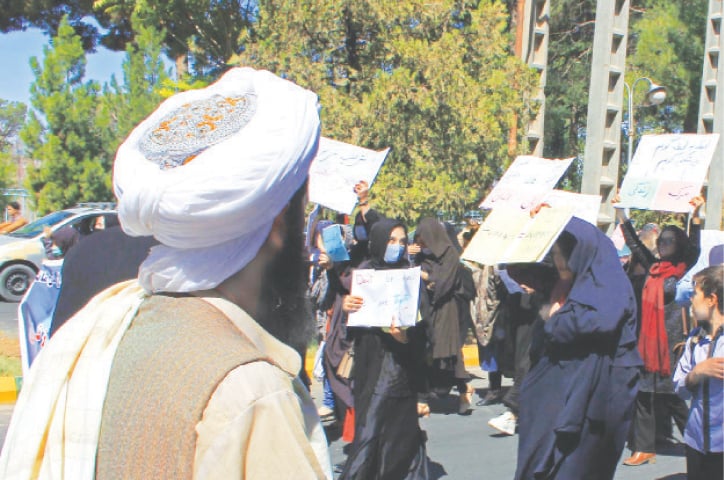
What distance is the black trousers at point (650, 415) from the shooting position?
630cm

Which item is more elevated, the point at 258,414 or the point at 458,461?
the point at 258,414

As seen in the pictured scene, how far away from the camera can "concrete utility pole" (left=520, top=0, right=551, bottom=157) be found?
38.9 feet

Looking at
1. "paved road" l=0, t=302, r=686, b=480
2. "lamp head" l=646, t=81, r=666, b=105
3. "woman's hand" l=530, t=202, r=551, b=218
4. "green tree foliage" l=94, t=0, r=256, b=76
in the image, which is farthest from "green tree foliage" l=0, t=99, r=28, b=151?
"woman's hand" l=530, t=202, r=551, b=218

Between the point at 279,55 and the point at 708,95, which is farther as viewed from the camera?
the point at 708,95

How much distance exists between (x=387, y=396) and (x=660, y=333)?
2.68 m

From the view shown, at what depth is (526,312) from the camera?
7.81m

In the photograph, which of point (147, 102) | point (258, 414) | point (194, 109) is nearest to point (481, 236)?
point (194, 109)

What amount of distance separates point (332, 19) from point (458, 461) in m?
6.09

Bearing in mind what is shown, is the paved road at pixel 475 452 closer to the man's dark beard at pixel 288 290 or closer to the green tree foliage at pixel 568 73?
the man's dark beard at pixel 288 290

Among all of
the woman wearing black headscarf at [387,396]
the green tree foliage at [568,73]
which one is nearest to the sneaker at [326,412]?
the woman wearing black headscarf at [387,396]

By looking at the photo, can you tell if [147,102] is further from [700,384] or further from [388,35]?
[700,384]

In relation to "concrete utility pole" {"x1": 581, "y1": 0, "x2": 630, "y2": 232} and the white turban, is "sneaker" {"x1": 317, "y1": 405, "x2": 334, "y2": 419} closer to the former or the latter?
"concrete utility pole" {"x1": 581, "y1": 0, "x2": 630, "y2": 232}

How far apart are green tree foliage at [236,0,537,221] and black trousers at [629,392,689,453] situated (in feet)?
12.9

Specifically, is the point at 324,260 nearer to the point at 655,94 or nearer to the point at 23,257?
the point at 23,257
